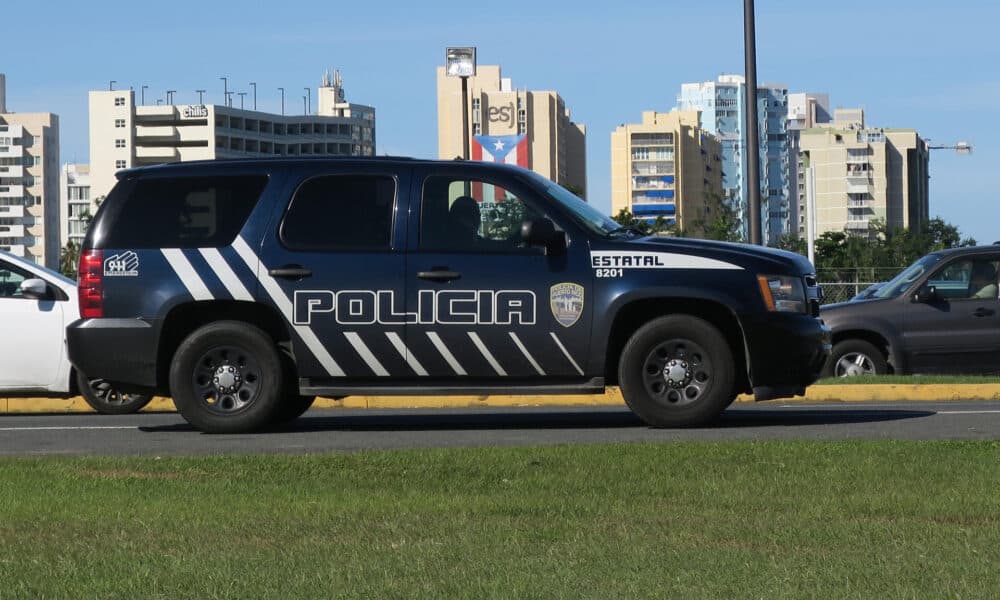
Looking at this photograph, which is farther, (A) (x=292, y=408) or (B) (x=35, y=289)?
(B) (x=35, y=289)

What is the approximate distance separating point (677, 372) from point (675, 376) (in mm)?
30

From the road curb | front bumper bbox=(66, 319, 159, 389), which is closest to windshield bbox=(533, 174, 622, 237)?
front bumper bbox=(66, 319, 159, 389)

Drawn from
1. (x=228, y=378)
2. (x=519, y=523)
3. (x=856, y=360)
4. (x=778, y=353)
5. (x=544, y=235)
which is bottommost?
(x=519, y=523)

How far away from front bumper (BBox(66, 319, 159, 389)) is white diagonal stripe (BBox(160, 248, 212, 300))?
0.36 metres

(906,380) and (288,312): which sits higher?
(288,312)

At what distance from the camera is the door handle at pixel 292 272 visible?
37.0 feet

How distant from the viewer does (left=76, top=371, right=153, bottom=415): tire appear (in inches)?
541

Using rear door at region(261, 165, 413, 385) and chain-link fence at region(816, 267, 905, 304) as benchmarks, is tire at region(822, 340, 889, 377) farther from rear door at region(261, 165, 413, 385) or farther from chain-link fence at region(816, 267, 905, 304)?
chain-link fence at region(816, 267, 905, 304)

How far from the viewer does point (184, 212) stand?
38.2ft

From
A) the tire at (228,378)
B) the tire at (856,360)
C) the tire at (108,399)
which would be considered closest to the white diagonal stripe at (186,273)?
the tire at (228,378)

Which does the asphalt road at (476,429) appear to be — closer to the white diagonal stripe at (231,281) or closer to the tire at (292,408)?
the tire at (292,408)

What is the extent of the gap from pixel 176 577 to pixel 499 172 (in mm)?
6237

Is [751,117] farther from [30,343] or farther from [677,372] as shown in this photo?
[30,343]

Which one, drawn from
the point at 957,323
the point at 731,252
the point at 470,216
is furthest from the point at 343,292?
the point at 957,323
